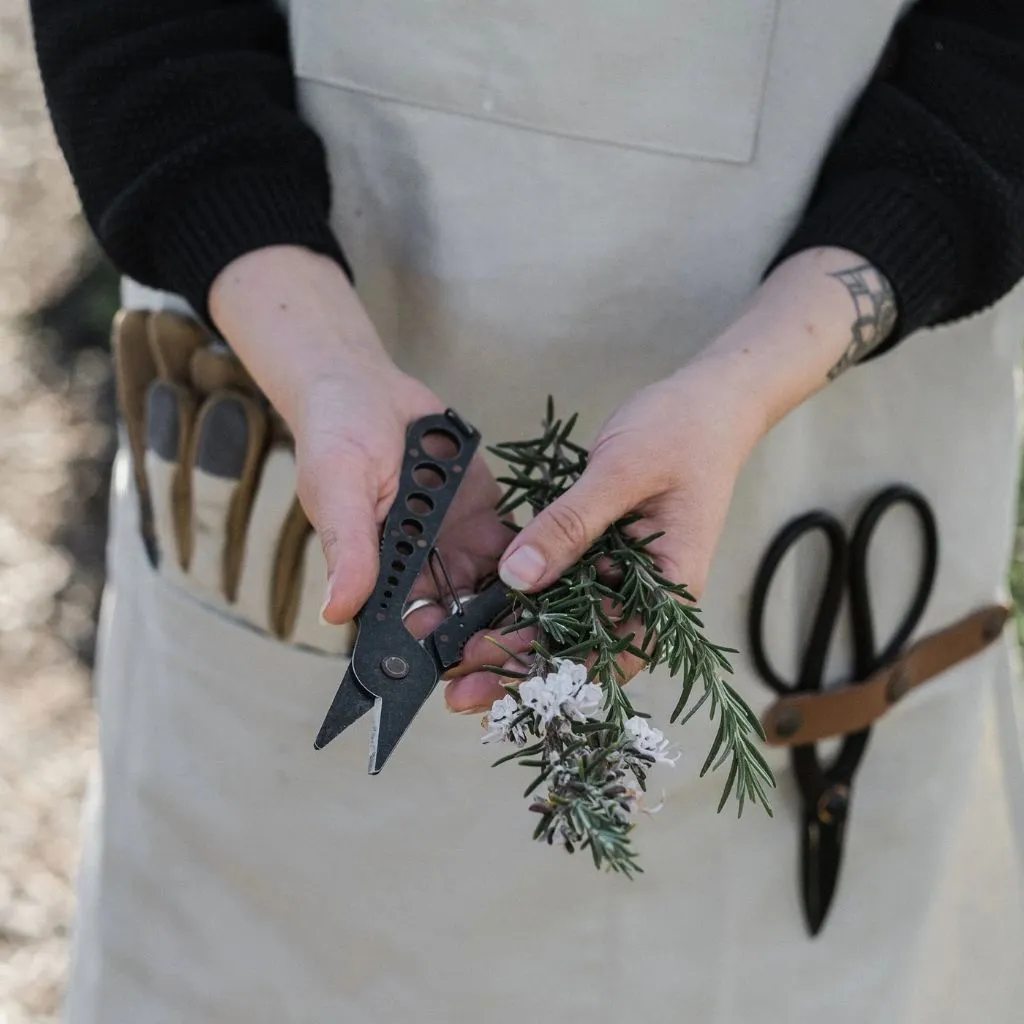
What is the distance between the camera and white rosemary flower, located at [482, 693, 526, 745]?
827mm

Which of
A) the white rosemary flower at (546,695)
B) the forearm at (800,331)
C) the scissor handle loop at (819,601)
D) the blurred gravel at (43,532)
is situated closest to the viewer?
the white rosemary flower at (546,695)

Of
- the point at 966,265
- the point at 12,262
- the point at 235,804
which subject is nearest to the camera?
the point at 966,265

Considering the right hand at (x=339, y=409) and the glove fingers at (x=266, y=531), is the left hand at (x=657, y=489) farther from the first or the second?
the glove fingers at (x=266, y=531)

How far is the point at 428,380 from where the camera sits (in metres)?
1.25

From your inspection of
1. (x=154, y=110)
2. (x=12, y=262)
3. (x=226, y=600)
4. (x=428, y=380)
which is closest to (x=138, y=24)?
(x=154, y=110)

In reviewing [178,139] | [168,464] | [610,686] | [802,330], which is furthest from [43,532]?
[610,686]

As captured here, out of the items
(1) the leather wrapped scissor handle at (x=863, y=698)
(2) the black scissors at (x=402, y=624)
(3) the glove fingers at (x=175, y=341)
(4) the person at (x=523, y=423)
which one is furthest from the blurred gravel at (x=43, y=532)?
(2) the black scissors at (x=402, y=624)

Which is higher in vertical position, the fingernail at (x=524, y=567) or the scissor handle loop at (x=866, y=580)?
the fingernail at (x=524, y=567)

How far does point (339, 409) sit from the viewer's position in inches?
39.0

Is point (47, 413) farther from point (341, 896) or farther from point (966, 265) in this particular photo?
point (966, 265)

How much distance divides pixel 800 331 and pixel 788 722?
38 centimetres

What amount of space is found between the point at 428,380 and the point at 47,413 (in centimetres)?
311

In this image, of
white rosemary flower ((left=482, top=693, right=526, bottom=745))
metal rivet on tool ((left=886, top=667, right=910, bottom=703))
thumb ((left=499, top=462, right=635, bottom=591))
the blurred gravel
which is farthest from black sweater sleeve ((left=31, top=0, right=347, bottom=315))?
the blurred gravel

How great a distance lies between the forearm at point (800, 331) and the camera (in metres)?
1.03
